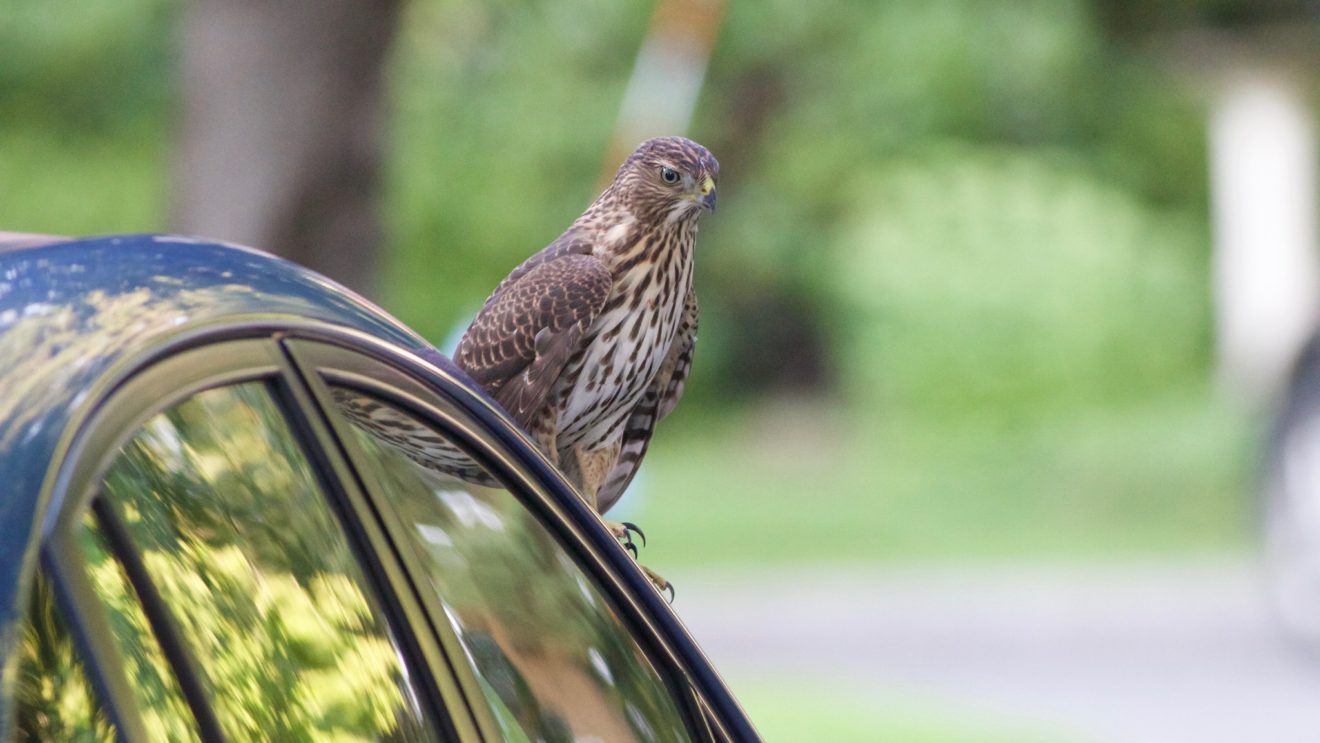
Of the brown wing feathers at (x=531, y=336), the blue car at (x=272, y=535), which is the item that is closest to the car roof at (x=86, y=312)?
the blue car at (x=272, y=535)

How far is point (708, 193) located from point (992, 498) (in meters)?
11.0

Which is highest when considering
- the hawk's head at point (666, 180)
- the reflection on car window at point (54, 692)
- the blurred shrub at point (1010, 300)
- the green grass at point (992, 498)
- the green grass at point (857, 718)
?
the blurred shrub at point (1010, 300)

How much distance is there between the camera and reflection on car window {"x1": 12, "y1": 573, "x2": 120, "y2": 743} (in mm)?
1179

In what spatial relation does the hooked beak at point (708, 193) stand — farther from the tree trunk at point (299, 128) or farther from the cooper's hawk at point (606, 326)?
the tree trunk at point (299, 128)

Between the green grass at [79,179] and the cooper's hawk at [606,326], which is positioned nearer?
the cooper's hawk at [606,326]

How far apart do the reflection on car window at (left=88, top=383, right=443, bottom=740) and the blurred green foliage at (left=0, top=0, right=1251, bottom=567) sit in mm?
11086

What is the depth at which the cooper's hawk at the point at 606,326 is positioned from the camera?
2.25 meters

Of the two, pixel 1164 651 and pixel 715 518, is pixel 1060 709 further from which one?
pixel 715 518

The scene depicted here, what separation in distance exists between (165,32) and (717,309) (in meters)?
6.13

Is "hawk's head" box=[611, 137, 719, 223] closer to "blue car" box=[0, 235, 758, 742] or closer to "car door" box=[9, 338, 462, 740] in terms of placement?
"blue car" box=[0, 235, 758, 742]

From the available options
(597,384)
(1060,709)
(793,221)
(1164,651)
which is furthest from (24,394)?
(793,221)

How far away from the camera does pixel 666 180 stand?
A: 249 cm

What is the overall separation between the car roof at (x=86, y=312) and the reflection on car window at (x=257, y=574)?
77mm

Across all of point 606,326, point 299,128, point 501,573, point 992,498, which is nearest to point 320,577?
point 501,573
